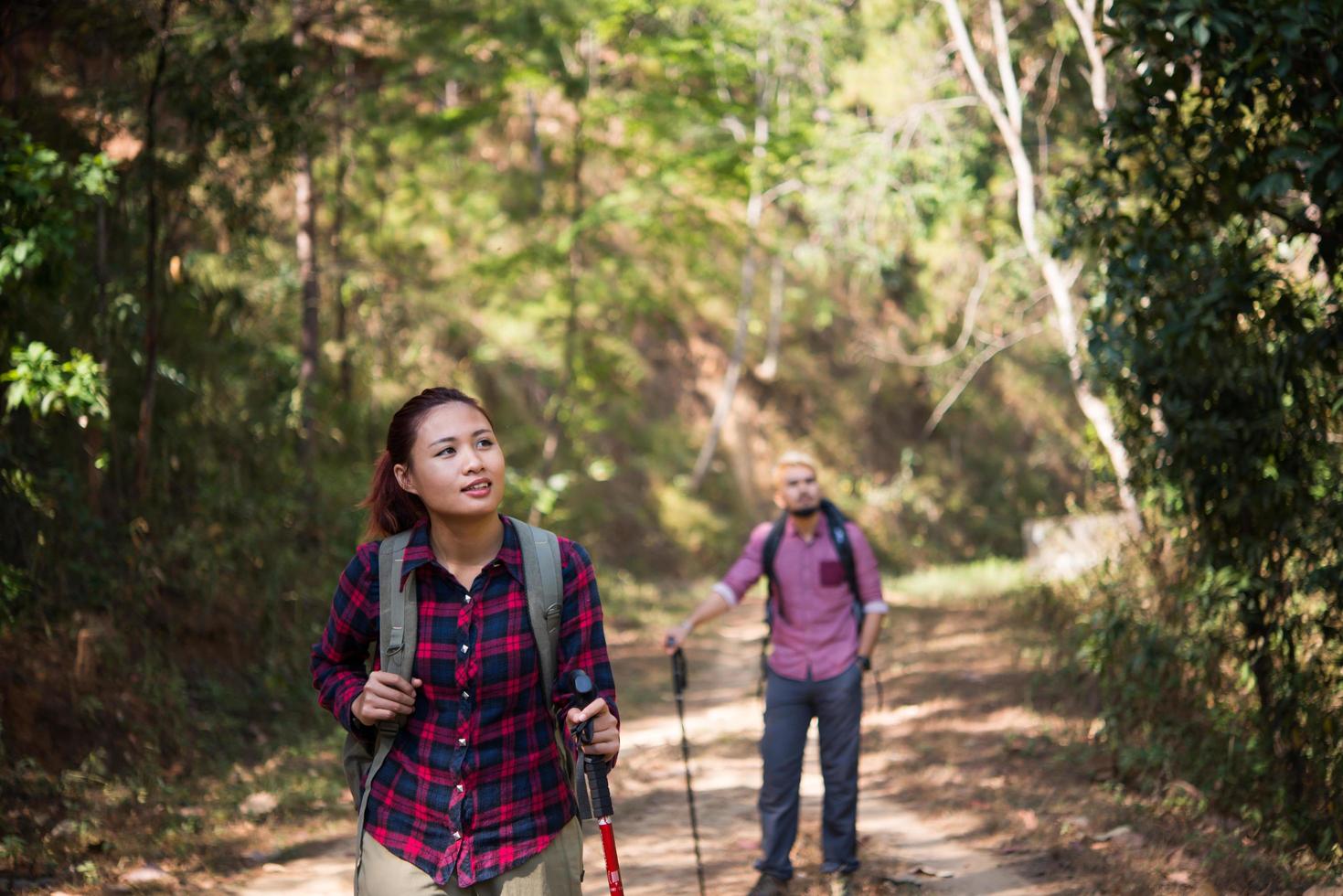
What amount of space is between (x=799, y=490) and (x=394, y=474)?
3.61 metres

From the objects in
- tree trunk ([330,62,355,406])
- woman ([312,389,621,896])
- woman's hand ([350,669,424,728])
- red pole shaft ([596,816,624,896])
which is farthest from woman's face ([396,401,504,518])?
tree trunk ([330,62,355,406])

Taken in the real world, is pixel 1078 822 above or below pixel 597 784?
below

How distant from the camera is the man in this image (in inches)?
260

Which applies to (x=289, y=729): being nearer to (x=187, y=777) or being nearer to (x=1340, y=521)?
(x=187, y=777)

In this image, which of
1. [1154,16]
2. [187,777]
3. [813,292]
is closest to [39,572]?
[187,777]

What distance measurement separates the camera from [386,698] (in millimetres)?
3008

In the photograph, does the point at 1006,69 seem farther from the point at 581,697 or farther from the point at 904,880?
the point at 581,697

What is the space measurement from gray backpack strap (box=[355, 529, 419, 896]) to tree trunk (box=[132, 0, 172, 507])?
7.30 m

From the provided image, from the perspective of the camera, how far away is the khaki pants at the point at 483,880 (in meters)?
3.01

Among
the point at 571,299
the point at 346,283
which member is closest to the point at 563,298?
the point at 571,299

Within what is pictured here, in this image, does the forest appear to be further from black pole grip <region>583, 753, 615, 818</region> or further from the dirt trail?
black pole grip <region>583, 753, 615, 818</region>

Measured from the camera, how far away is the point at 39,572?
29.1 ft

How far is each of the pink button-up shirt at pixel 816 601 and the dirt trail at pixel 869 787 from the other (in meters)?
1.15

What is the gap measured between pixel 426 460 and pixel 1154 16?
437cm
